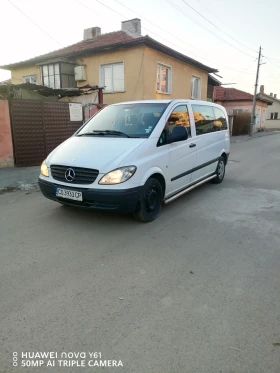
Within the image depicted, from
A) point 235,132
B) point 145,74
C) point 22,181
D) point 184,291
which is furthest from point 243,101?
point 184,291

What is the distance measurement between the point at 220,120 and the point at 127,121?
3.03 m

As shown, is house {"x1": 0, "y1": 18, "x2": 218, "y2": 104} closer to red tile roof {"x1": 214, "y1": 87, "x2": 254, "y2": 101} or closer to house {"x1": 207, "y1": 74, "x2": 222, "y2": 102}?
house {"x1": 207, "y1": 74, "x2": 222, "y2": 102}

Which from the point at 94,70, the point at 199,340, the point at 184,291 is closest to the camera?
the point at 199,340

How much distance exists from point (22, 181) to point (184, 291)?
5753 mm

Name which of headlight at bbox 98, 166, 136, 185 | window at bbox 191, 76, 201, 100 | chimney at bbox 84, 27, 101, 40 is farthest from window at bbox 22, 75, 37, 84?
headlight at bbox 98, 166, 136, 185

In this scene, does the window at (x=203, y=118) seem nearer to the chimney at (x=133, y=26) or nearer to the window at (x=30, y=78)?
the chimney at (x=133, y=26)

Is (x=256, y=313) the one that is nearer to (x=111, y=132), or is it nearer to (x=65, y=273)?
(x=65, y=273)

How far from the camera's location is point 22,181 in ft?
23.5

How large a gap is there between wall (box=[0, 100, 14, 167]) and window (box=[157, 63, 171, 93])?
8628mm

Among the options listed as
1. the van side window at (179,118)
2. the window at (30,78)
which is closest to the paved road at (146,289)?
the van side window at (179,118)

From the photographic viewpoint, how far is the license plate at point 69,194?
4012 mm

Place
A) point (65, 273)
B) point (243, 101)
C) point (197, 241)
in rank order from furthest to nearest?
point (243, 101) → point (197, 241) → point (65, 273)

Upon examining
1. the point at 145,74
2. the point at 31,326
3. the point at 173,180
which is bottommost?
the point at 31,326

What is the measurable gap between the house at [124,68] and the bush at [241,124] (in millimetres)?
9951
